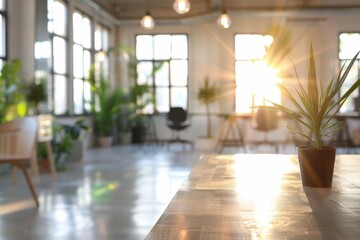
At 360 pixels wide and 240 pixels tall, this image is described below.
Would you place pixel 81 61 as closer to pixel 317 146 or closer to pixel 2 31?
pixel 2 31

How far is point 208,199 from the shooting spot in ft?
3.62

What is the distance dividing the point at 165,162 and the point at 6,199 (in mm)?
3338

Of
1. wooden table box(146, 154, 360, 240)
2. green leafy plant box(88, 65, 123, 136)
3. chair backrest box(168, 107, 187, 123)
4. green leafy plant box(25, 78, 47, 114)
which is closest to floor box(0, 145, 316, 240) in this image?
green leafy plant box(25, 78, 47, 114)

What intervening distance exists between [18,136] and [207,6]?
928cm

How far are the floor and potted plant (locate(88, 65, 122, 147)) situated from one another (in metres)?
4.22

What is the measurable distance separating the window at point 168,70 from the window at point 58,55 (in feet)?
11.2

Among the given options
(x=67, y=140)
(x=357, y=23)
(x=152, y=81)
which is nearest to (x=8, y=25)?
(x=67, y=140)

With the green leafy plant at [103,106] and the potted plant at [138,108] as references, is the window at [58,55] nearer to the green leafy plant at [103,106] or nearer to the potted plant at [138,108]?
the green leafy plant at [103,106]

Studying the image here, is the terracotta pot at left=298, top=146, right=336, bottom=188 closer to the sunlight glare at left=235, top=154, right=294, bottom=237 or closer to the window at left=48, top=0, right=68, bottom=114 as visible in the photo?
the sunlight glare at left=235, top=154, right=294, bottom=237

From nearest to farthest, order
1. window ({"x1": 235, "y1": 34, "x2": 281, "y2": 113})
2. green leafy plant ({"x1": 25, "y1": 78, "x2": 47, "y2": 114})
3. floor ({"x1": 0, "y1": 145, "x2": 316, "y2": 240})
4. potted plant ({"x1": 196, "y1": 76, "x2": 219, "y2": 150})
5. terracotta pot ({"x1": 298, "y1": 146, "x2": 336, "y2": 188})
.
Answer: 1. terracotta pot ({"x1": 298, "y1": 146, "x2": 336, "y2": 188})
2. floor ({"x1": 0, "y1": 145, "x2": 316, "y2": 240})
3. green leafy plant ({"x1": 25, "y1": 78, "x2": 47, "y2": 114})
4. potted plant ({"x1": 196, "y1": 76, "x2": 219, "y2": 150})
5. window ({"x1": 235, "y1": 34, "x2": 281, "y2": 113})

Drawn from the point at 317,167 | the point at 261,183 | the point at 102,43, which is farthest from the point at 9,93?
the point at 102,43

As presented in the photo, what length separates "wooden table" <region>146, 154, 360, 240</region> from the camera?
0.80 metres

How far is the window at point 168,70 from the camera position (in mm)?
12609

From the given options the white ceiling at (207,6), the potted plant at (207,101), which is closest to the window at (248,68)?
the white ceiling at (207,6)
